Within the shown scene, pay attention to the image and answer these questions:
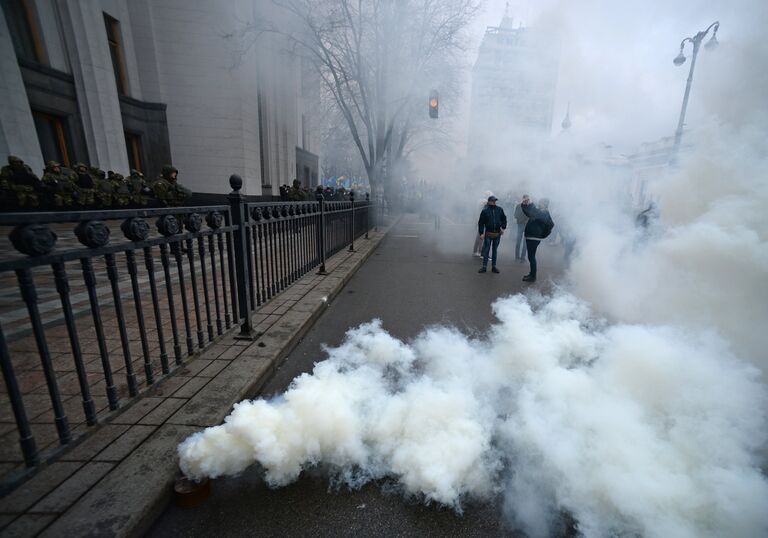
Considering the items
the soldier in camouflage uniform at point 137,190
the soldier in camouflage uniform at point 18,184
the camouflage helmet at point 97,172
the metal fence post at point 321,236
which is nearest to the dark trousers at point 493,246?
the metal fence post at point 321,236

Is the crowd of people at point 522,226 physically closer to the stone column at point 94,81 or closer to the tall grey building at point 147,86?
the tall grey building at point 147,86

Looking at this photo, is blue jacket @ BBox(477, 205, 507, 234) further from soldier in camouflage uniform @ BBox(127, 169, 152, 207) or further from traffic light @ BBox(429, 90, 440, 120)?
soldier in camouflage uniform @ BBox(127, 169, 152, 207)

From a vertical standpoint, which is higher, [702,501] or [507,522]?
[702,501]

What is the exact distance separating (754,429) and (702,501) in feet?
2.82

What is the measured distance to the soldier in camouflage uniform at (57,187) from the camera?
883 cm

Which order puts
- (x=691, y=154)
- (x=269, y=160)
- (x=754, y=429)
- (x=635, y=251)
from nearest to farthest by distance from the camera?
1. (x=754, y=429)
2. (x=691, y=154)
3. (x=635, y=251)
4. (x=269, y=160)

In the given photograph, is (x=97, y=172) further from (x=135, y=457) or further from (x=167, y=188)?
(x=135, y=457)

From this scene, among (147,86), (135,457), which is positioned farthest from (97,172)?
(135,457)

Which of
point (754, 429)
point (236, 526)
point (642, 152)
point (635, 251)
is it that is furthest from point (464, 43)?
point (236, 526)

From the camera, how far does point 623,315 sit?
13.9 ft

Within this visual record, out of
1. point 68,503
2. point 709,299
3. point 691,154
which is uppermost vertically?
point 691,154

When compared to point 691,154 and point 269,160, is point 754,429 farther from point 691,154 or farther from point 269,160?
point 269,160

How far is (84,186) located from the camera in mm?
9688

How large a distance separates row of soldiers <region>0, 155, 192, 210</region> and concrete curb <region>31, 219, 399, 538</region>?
8184 millimetres
